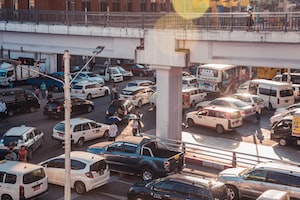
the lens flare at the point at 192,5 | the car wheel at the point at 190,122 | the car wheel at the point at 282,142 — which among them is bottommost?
the car wheel at the point at 282,142

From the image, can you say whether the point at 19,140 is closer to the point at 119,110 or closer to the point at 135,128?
the point at 135,128

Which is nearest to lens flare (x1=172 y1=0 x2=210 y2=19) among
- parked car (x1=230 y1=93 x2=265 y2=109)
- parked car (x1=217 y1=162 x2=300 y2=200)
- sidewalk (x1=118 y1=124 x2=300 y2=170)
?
parked car (x1=230 y1=93 x2=265 y2=109)

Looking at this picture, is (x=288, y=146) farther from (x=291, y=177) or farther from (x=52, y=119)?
(x=52, y=119)

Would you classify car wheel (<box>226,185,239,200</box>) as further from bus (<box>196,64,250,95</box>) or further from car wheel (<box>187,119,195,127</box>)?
bus (<box>196,64,250,95</box>)

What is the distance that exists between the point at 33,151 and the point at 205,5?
143 feet

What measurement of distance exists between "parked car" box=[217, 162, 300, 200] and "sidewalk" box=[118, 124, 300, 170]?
3599 mm

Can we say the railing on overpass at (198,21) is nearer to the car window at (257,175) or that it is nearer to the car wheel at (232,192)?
the car window at (257,175)

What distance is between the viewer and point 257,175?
17578 mm

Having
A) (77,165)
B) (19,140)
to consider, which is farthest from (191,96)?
(77,165)

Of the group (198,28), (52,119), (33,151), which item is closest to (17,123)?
(52,119)

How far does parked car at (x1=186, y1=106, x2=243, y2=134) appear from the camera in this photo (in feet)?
93.2

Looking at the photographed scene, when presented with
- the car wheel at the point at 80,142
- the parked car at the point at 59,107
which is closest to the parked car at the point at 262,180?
the car wheel at the point at 80,142

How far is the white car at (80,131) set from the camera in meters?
Result: 25.2

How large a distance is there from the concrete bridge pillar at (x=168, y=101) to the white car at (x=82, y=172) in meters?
5.64
